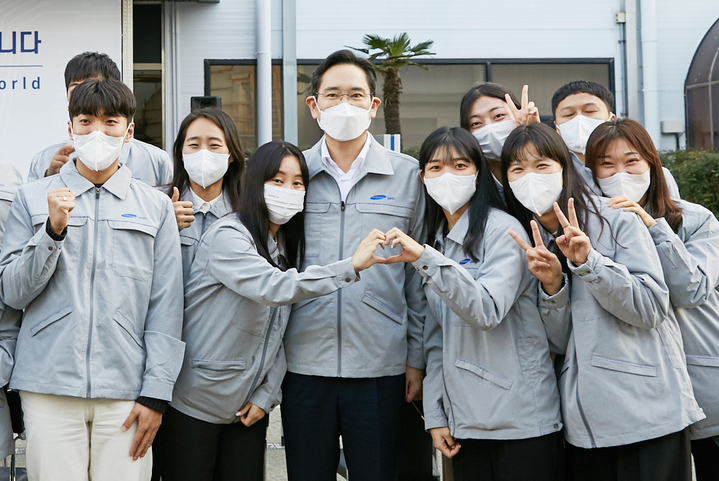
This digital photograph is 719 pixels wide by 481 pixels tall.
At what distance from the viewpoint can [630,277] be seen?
8.14ft

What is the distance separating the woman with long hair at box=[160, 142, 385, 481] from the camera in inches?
113

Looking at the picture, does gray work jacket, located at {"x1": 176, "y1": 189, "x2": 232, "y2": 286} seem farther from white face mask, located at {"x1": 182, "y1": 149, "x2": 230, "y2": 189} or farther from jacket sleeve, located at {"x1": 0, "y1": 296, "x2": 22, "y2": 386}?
jacket sleeve, located at {"x1": 0, "y1": 296, "x2": 22, "y2": 386}

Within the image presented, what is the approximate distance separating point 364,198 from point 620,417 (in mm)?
1383

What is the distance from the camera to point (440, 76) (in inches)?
427

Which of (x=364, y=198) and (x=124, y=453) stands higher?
(x=364, y=198)

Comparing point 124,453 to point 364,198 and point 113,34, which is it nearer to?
point 364,198

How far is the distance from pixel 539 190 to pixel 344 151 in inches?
37.0

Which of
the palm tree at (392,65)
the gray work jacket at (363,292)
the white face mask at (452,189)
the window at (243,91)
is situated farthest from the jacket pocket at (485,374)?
the palm tree at (392,65)

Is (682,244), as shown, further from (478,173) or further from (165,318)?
(165,318)

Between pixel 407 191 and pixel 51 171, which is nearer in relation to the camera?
pixel 407 191

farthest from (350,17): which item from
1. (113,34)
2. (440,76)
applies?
(113,34)

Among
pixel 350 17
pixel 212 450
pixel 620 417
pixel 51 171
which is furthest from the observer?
pixel 350 17

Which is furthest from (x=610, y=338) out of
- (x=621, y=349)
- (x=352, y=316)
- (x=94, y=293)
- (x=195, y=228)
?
(x=94, y=293)

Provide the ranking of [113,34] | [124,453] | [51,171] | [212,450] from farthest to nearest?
[113,34] < [51,171] < [212,450] < [124,453]
